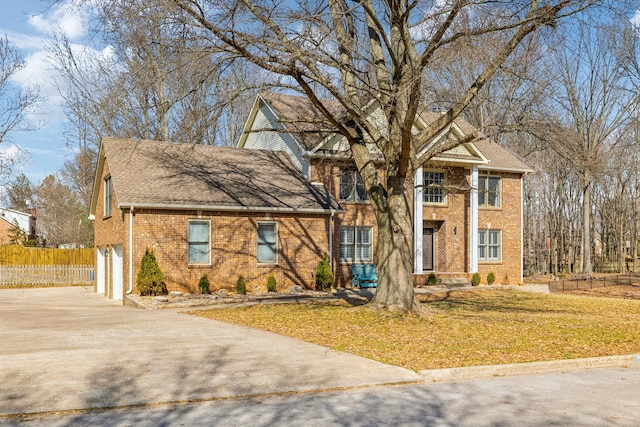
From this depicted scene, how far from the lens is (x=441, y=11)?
47.3ft

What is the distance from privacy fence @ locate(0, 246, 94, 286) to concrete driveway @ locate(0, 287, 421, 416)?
19.1 meters

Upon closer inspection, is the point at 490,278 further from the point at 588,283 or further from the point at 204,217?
the point at 204,217

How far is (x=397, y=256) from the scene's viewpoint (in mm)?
16984

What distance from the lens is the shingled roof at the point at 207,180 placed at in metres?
23.0

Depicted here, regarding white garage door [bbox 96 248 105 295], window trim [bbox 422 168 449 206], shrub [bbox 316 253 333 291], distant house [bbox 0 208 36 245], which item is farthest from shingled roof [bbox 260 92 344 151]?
distant house [bbox 0 208 36 245]

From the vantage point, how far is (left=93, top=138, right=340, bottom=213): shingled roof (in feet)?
75.5

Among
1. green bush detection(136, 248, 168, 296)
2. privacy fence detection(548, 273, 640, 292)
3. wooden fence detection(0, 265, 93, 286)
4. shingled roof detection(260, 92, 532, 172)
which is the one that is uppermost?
shingled roof detection(260, 92, 532, 172)

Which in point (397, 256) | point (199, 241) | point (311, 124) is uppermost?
point (311, 124)

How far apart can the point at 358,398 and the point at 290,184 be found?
18973 mm

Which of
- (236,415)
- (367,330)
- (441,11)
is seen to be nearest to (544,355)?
(367,330)

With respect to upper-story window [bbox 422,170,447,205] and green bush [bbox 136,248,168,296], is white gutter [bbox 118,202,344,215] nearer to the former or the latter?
green bush [bbox 136,248,168,296]

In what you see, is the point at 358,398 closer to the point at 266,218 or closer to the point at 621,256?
the point at 266,218

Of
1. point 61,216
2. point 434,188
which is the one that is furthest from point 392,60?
point 61,216

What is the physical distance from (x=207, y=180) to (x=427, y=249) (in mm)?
11194
